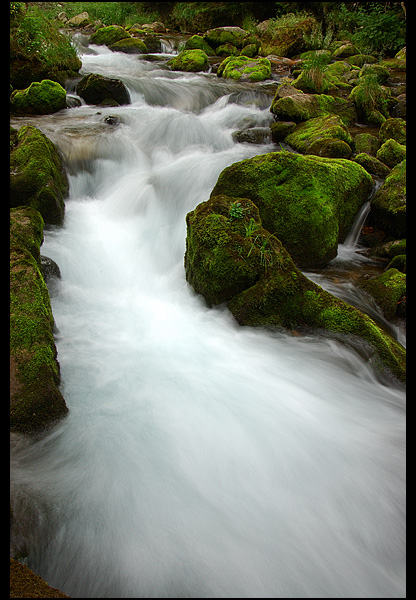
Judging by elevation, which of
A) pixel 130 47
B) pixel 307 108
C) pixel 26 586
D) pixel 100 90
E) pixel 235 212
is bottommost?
pixel 26 586

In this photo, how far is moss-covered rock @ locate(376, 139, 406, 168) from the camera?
7383mm

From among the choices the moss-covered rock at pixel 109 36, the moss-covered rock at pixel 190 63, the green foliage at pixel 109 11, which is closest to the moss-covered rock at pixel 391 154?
the moss-covered rock at pixel 190 63

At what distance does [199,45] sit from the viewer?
18094 mm

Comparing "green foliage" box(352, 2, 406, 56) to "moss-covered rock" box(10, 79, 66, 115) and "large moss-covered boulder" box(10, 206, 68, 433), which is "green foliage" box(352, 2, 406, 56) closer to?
"moss-covered rock" box(10, 79, 66, 115)

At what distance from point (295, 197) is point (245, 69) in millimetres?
11086

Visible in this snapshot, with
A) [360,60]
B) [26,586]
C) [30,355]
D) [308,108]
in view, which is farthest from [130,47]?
[26,586]

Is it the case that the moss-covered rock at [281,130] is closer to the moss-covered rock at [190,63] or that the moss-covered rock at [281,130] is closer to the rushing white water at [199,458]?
the rushing white water at [199,458]

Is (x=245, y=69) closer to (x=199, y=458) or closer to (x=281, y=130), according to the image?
(x=281, y=130)

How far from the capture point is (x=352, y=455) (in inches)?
113

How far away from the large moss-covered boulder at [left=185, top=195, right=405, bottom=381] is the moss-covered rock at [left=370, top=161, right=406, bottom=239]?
2663 mm

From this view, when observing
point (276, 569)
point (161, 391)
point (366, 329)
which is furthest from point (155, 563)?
point (366, 329)

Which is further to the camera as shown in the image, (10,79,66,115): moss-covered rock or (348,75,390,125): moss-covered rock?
(348,75,390,125): moss-covered rock

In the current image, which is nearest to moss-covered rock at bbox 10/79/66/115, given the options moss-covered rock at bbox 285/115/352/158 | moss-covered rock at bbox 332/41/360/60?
moss-covered rock at bbox 285/115/352/158

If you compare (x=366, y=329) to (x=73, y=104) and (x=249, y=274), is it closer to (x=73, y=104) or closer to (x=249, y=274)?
(x=249, y=274)
